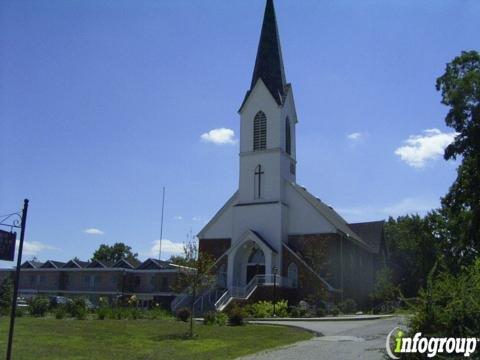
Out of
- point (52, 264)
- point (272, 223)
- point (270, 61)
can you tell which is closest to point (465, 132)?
point (272, 223)

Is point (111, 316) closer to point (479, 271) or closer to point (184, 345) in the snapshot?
point (184, 345)

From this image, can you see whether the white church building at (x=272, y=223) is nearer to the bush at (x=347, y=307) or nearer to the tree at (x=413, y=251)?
the bush at (x=347, y=307)

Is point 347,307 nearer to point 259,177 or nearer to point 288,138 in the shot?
point 259,177

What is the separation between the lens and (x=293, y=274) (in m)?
42.9

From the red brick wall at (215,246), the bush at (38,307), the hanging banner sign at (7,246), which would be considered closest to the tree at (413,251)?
the red brick wall at (215,246)

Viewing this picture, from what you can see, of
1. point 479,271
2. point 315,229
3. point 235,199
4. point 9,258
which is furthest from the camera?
point 235,199

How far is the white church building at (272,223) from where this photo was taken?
41.8 metres

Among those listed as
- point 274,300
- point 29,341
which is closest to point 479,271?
point 29,341

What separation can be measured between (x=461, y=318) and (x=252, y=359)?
6700 mm

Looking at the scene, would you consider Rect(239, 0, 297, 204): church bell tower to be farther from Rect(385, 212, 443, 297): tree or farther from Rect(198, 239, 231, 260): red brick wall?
Rect(385, 212, 443, 297): tree

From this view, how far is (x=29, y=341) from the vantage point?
16.8 meters

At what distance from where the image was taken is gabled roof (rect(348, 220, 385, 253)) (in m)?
59.2

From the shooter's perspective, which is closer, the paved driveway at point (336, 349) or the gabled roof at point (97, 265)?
the paved driveway at point (336, 349)

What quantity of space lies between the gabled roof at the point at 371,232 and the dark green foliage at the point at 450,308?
50564 millimetres
